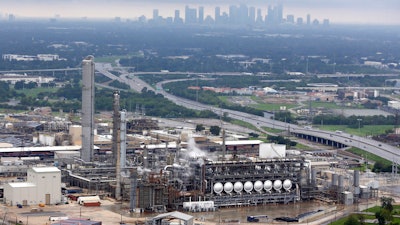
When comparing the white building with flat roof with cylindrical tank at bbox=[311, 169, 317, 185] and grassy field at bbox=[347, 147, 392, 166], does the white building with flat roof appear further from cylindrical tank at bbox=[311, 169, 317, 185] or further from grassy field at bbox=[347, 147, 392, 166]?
grassy field at bbox=[347, 147, 392, 166]

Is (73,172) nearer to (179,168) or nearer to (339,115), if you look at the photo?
(179,168)

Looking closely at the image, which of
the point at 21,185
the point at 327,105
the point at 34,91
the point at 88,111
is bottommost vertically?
the point at 21,185

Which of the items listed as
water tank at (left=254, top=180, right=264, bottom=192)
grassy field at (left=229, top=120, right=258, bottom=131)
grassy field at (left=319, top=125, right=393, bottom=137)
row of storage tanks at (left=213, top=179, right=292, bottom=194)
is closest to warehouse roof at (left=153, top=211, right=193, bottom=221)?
row of storage tanks at (left=213, top=179, right=292, bottom=194)

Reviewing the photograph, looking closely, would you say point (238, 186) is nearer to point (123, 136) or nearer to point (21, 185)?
point (123, 136)

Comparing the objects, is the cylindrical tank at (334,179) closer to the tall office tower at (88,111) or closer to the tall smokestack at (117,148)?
the tall smokestack at (117,148)

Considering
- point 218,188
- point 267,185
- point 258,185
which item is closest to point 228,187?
point 218,188

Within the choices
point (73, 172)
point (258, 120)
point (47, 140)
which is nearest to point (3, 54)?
point (258, 120)
